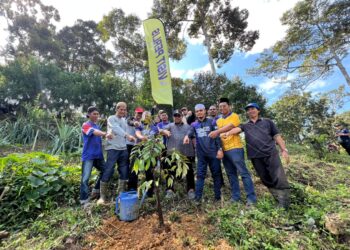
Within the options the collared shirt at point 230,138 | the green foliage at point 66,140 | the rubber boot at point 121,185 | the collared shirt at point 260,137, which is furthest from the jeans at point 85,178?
the green foliage at point 66,140

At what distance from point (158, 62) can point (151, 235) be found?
9.72 ft

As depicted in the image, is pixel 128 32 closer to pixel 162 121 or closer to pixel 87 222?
pixel 162 121

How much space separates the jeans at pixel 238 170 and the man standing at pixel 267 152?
0.21 metres

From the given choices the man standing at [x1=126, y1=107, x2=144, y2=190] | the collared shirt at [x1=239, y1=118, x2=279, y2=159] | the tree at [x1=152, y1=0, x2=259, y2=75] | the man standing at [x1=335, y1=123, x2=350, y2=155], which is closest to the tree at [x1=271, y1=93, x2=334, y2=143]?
the man standing at [x1=335, y1=123, x2=350, y2=155]

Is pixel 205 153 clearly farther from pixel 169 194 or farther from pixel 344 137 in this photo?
pixel 344 137

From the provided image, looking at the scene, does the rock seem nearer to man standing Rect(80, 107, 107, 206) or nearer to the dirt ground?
the dirt ground

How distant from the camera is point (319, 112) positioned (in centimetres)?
1050

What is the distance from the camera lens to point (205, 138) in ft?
10.3

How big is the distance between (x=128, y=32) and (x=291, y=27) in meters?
10.6

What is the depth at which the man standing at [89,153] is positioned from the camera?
10.1ft

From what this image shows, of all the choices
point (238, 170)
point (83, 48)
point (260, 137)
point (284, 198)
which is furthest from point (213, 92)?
point (83, 48)

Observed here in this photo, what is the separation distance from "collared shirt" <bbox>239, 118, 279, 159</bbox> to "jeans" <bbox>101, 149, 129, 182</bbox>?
2.00 m

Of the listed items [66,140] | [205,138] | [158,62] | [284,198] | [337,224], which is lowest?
[337,224]

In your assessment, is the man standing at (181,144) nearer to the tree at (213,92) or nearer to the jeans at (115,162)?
the jeans at (115,162)
